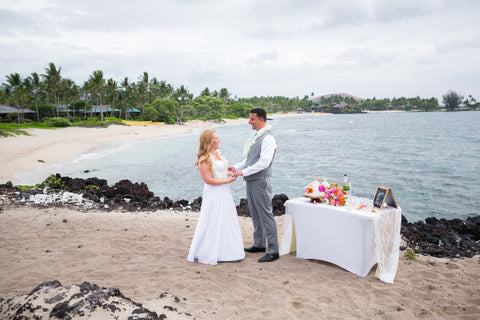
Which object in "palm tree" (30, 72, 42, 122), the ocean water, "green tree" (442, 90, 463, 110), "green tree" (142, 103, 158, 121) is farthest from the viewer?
"green tree" (442, 90, 463, 110)

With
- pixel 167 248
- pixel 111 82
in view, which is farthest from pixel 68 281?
pixel 111 82

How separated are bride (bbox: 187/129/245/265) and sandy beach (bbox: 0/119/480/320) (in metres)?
0.21

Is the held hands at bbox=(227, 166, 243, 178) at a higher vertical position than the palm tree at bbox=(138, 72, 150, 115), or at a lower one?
lower


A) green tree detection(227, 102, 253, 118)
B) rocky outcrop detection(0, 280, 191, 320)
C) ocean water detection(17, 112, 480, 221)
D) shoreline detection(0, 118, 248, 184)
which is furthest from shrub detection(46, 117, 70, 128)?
green tree detection(227, 102, 253, 118)

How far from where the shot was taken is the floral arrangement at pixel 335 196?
17.2 ft

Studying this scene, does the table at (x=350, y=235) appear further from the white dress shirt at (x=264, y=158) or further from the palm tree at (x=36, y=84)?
the palm tree at (x=36, y=84)

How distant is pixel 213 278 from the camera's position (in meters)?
5.10

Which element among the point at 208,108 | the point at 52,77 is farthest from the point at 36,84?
the point at 208,108

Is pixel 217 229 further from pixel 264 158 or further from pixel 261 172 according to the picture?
pixel 264 158

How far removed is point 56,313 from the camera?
3004 mm

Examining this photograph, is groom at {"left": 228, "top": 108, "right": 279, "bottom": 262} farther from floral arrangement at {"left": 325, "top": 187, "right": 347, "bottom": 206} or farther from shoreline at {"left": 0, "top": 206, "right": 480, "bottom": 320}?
floral arrangement at {"left": 325, "top": 187, "right": 347, "bottom": 206}

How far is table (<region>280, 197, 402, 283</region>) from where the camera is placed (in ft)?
16.1

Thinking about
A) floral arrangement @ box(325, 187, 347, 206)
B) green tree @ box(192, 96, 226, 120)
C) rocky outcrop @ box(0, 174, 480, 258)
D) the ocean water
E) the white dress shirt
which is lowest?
the ocean water

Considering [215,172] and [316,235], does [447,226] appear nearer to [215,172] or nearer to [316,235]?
[316,235]
